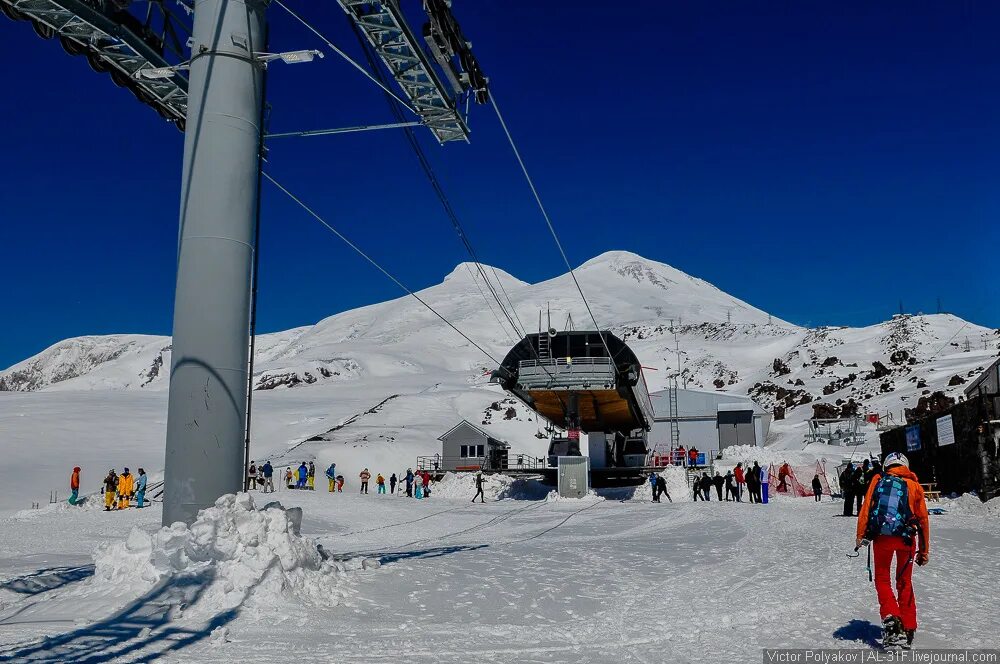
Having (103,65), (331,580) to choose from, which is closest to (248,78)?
(103,65)

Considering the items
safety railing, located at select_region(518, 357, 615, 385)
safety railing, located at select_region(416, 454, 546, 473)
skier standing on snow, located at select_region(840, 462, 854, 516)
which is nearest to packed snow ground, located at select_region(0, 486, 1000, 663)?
skier standing on snow, located at select_region(840, 462, 854, 516)

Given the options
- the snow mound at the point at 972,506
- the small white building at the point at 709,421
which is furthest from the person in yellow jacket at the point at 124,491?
the small white building at the point at 709,421

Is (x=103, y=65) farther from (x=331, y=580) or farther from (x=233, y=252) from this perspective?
(x=331, y=580)

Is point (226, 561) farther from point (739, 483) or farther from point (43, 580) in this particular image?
point (739, 483)

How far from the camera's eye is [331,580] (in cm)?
768

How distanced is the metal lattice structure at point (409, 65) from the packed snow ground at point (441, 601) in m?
7.00

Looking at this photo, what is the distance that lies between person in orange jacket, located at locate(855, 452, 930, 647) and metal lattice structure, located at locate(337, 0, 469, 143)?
8756mm

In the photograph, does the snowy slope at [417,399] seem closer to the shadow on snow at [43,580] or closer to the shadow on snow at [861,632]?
the shadow on snow at [43,580]

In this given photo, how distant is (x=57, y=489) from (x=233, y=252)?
109 ft

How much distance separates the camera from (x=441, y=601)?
7586 mm

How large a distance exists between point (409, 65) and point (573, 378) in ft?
77.1

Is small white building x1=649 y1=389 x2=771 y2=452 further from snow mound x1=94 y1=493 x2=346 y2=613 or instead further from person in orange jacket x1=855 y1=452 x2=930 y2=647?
person in orange jacket x1=855 y1=452 x2=930 y2=647

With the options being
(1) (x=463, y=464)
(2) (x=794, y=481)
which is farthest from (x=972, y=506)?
(1) (x=463, y=464)

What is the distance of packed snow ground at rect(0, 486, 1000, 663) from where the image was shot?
18.8 ft
